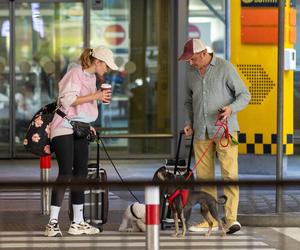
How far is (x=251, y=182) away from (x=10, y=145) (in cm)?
1177

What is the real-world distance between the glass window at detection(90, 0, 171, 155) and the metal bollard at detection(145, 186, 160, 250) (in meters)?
10.2

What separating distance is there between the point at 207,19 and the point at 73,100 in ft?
25.8

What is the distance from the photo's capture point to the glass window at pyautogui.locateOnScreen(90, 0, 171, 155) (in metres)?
15.2

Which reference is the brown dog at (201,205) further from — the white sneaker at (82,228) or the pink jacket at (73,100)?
the pink jacket at (73,100)

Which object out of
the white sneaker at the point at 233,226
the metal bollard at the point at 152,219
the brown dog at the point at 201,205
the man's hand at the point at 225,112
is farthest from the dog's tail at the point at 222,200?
the metal bollard at the point at 152,219

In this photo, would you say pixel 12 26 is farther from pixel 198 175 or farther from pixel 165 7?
pixel 198 175

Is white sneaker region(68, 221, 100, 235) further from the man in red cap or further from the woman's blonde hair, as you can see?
the woman's blonde hair

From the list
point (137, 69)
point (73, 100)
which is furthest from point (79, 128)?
point (137, 69)

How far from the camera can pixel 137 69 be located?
1534 centimetres

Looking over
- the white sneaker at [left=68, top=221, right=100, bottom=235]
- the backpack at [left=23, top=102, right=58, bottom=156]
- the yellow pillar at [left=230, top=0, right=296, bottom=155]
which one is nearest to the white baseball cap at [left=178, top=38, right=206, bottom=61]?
the backpack at [left=23, top=102, right=58, bottom=156]

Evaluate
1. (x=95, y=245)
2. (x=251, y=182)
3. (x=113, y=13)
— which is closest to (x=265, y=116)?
(x=113, y=13)

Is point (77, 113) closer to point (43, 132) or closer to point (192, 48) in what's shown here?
point (43, 132)

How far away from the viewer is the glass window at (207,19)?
1530 cm

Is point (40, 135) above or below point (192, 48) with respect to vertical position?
below
